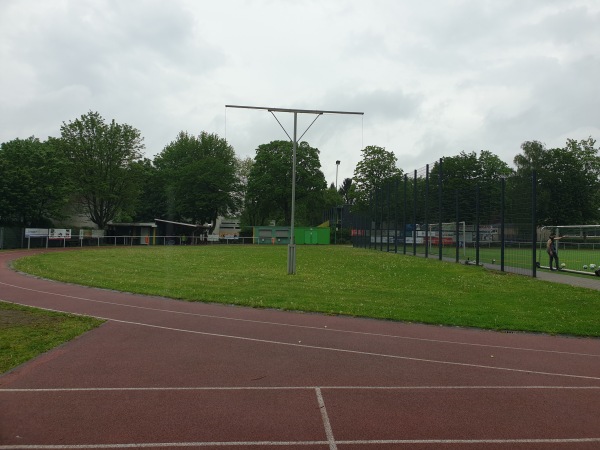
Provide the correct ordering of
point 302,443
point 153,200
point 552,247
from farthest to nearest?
1. point 153,200
2. point 552,247
3. point 302,443

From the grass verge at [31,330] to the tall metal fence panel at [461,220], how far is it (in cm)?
1635

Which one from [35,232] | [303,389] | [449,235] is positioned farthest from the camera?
[35,232]

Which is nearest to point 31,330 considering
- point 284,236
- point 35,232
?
point 35,232

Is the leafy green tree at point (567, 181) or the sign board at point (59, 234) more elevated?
the leafy green tree at point (567, 181)

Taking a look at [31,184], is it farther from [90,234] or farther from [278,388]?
[278,388]

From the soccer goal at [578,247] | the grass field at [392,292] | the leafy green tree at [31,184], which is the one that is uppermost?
the leafy green tree at [31,184]

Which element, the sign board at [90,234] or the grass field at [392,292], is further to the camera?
the sign board at [90,234]

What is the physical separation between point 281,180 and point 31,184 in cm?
3941

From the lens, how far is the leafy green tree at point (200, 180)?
7538cm

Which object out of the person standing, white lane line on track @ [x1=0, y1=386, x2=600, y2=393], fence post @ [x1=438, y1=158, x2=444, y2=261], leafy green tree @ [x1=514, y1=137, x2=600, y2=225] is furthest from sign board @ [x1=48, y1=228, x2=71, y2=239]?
leafy green tree @ [x1=514, y1=137, x2=600, y2=225]

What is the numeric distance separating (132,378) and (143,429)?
176 cm

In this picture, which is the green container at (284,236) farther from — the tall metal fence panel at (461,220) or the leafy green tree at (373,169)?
the tall metal fence panel at (461,220)

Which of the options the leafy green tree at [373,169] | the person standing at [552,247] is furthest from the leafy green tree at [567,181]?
the person standing at [552,247]

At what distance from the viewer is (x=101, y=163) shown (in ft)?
184
